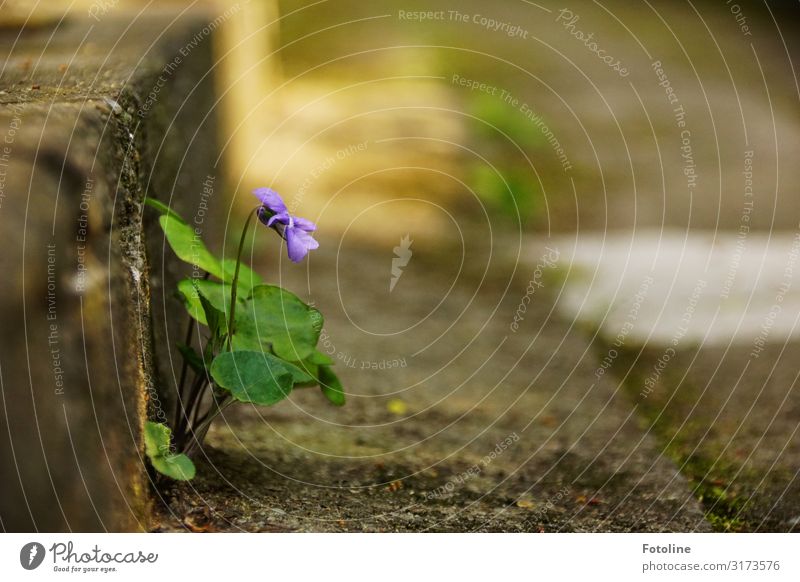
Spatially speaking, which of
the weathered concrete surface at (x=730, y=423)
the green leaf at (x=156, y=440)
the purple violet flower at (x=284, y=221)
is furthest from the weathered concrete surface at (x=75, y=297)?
the weathered concrete surface at (x=730, y=423)

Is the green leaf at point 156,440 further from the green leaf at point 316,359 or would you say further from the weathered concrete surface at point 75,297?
the green leaf at point 316,359

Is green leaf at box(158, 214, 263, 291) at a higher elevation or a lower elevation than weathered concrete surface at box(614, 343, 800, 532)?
higher

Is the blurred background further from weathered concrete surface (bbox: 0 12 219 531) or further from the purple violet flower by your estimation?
the purple violet flower

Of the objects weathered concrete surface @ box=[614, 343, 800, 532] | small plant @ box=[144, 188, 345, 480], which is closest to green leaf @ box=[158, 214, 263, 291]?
small plant @ box=[144, 188, 345, 480]

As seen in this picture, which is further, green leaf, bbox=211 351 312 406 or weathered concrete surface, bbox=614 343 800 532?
Result: weathered concrete surface, bbox=614 343 800 532

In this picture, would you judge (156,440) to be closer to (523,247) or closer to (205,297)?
(205,297)

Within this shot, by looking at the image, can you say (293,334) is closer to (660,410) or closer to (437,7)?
(660,410)

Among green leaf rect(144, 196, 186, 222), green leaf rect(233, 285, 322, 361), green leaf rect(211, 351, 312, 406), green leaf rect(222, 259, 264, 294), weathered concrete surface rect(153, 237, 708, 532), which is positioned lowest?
weathered concrete surface rect(153, 237, 708, 532)

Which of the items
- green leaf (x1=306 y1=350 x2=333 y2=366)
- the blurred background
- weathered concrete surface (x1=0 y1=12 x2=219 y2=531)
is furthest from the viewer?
the blurred background
